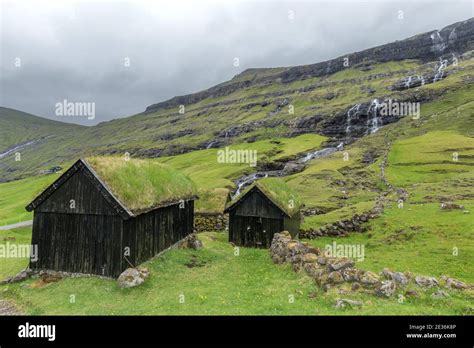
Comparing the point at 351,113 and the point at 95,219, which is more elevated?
the point at 351,113

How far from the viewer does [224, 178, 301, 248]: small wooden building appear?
35.4 m

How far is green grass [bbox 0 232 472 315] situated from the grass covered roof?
351 inches

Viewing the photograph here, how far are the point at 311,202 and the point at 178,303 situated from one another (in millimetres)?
40062

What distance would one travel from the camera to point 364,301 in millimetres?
16000

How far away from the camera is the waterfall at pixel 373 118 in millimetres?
127631

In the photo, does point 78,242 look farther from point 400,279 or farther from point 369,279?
point 400,279

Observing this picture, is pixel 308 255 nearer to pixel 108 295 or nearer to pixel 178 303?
pixel 178 303

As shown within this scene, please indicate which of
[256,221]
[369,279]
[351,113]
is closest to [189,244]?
[256,221]

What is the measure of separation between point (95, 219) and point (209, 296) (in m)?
10.3

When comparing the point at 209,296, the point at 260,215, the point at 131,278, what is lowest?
the point at 209,296

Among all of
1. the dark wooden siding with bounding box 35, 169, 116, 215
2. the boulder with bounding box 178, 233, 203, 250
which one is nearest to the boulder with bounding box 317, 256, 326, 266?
the dark wooden siding with bounding box 35, 169, 116, 215

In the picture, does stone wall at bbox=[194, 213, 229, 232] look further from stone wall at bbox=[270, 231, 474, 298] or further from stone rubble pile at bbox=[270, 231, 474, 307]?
stone wall at bbox=[270, 231, 474, 298]

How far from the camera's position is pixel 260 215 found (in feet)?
118
